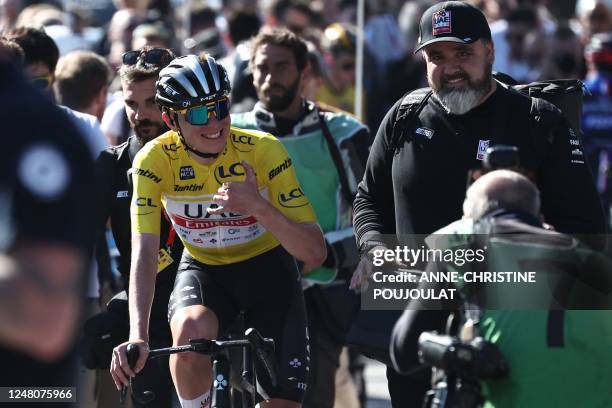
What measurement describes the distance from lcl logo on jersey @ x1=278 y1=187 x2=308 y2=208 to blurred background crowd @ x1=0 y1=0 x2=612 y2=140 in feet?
13.1

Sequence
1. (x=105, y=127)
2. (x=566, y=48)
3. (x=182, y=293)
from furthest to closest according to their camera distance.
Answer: (x=566, y=48) → (x=105, y=127) → (x=182, y=293)

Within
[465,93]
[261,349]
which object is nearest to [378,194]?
[465,93]

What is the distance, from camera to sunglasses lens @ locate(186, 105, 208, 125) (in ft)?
17.5

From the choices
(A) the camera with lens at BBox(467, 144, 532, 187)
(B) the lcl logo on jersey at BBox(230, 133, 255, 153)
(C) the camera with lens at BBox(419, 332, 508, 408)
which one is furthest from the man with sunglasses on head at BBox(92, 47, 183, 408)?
(C) the camera with lens at BBox(419, 332, 508, 408)

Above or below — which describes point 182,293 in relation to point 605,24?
below

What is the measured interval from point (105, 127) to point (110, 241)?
687 millimetres

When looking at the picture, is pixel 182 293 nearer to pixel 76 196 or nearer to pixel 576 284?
pixel 576 284

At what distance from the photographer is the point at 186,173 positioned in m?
5.49

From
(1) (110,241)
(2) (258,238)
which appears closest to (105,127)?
(1) (110,241)

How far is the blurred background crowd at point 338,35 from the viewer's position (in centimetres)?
1148

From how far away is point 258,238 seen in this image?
5605 mm

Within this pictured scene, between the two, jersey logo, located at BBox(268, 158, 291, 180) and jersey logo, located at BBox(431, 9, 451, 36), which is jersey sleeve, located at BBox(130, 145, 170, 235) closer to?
jersey logo, located at BBox(268, 158, 291, 180)

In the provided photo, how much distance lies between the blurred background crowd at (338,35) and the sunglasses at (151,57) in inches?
111

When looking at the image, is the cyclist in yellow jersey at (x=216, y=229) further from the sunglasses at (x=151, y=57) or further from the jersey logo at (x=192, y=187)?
the sunglasses at (x=151, y=57)
